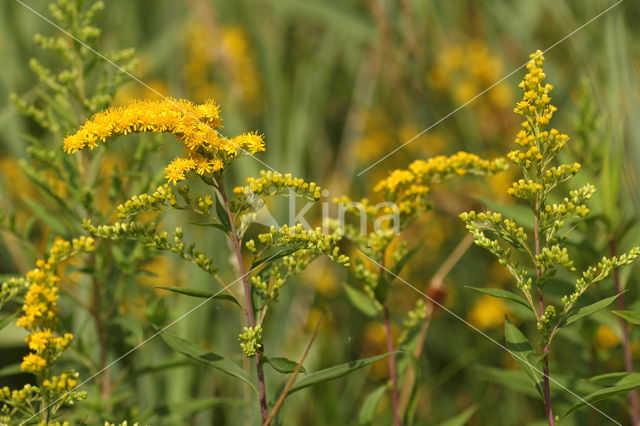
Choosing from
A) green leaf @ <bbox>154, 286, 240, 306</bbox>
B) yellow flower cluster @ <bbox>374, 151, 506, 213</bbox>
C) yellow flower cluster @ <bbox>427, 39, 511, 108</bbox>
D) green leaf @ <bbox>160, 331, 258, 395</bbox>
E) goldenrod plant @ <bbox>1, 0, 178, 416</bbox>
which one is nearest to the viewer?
green leaf @ <bbox>154, 286, 240, 306</bbox>

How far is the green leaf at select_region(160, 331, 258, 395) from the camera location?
1.49m

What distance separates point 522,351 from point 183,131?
0.79 m

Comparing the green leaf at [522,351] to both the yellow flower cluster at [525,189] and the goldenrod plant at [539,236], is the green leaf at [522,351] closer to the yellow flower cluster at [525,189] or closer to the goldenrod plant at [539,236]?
the goldenrod plant at [539,236]

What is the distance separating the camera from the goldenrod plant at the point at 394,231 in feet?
5.93

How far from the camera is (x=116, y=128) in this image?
1492mm

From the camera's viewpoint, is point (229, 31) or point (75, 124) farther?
point (229, 31)

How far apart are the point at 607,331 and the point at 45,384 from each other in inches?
87.0

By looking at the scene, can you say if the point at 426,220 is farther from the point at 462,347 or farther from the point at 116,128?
the point at 116,128

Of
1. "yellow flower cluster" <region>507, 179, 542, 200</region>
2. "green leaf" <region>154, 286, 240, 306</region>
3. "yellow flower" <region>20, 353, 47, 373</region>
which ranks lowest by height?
"yellow flower" <region>20, 353, 47, 373</region>

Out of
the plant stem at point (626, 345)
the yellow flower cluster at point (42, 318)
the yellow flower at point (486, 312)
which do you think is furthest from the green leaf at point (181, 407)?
the yellow flower at point (486, 312)

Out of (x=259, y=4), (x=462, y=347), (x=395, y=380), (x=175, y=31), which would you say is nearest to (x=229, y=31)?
(x=259, y=4)

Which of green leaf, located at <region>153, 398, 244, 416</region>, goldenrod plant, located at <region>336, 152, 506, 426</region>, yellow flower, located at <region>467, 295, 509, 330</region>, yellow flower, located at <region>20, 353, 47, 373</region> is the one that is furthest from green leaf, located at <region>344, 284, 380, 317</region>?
yellow flower, located at <region>467, 295, 509, 330</region>

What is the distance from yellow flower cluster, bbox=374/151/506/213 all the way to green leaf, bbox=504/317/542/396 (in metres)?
0.49

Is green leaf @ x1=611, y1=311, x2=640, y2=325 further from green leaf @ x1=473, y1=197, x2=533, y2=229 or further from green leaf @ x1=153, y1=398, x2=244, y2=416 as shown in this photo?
green leaf @ x1=153, y1=398, x2=244, y2=416
